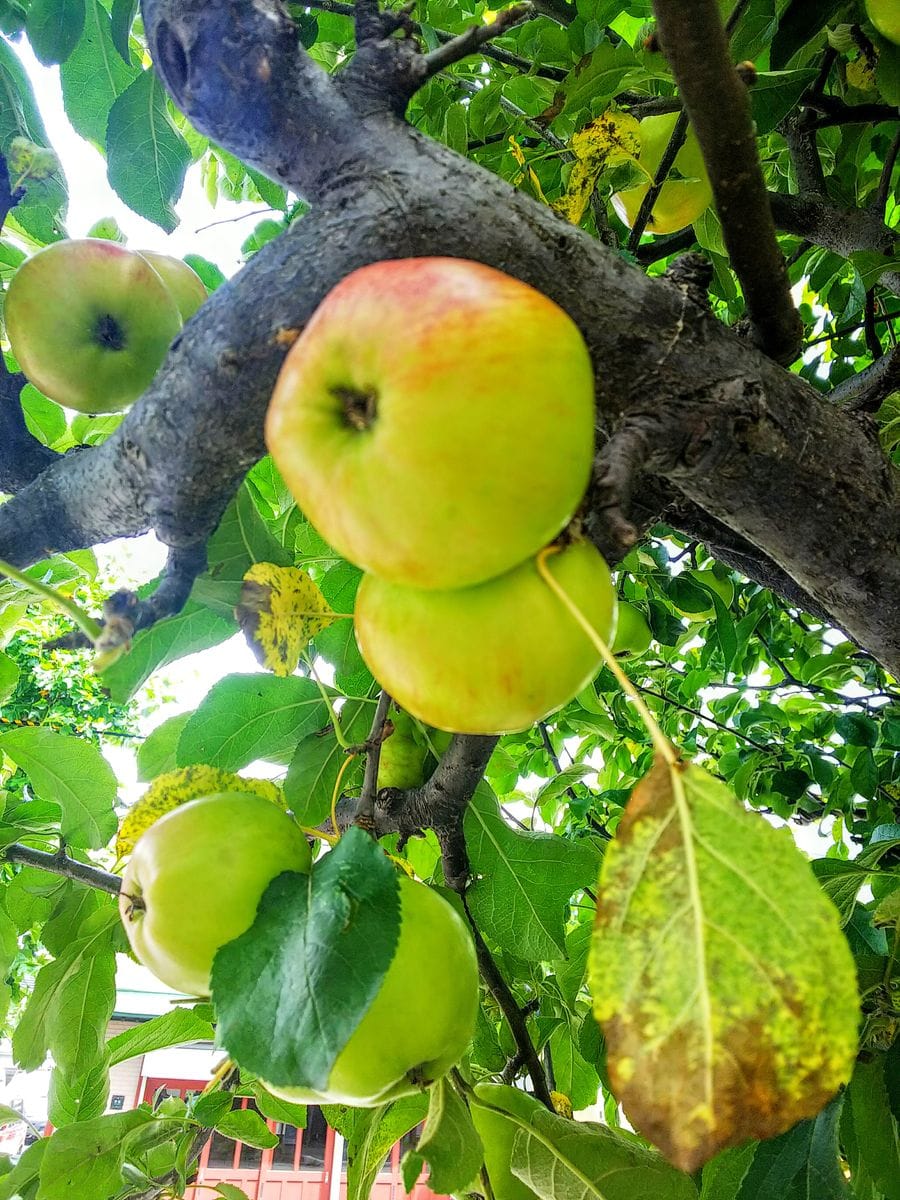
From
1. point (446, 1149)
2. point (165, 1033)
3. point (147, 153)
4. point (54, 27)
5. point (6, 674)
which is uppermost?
point (54, 27)

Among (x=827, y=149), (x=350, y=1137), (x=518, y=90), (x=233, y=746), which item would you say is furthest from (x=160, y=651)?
(x=827, y=149)

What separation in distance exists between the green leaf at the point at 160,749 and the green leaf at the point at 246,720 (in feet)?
0.35

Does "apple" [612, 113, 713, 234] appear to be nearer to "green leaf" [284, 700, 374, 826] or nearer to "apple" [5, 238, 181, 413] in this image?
"apple" [5, 238, 181, 413]

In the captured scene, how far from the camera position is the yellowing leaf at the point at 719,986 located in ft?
1.10

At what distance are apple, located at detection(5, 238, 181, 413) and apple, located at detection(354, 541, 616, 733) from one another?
45 cm

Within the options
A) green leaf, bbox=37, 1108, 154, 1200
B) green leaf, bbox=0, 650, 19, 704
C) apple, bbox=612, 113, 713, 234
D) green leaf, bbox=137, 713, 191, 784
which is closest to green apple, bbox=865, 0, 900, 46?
apple, bbox=612, 113, 713, 234

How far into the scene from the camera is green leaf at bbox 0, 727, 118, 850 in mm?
1038

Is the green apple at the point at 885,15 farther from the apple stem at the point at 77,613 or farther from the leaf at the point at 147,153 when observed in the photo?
the apple stem at the point at 77,613

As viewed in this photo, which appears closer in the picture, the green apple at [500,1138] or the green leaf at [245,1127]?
the green apple at [500,1138]

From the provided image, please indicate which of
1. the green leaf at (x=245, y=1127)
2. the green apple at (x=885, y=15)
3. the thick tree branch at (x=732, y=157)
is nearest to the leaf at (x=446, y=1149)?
the green leaf at (x=245, y=1127)

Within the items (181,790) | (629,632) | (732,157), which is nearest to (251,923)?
(181,790)

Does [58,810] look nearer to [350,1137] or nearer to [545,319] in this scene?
→ [350,1137]

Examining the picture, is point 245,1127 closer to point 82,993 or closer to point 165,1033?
point 165,1033

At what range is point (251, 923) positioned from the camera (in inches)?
22.2
